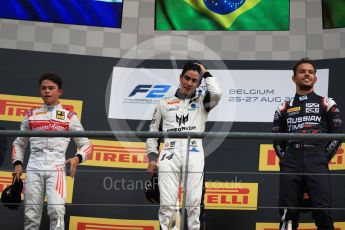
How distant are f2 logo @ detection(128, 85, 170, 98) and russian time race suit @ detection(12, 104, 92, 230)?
4.39ft

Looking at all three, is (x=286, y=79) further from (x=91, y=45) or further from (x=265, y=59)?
(x=91, y=45)

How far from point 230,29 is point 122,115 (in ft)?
3.95

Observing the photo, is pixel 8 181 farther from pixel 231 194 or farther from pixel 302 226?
pixel 302 226

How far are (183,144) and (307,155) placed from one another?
2.49 feet

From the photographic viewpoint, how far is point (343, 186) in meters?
5.38

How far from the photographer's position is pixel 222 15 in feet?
20.3

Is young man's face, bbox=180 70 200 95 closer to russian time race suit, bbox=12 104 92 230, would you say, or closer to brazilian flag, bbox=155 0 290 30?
russian time race suit, bbox=12 104 92 230

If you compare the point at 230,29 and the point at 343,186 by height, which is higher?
the point at 230,29

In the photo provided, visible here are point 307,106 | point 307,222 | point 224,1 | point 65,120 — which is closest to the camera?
point 307,106

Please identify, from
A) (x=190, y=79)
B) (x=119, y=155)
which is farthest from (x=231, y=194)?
(x=190, y=79)

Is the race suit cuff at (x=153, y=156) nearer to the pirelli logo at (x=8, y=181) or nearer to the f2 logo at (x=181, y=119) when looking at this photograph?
the f2 logo at (x=181, y=119)

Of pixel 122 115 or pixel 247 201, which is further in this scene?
pixel 122 115

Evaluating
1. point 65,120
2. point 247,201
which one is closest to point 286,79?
point 247,201

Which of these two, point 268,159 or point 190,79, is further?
point 268,159
